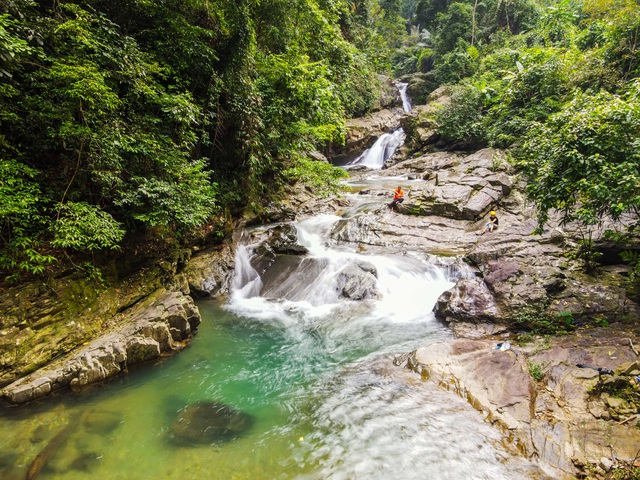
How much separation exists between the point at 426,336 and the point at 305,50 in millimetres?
11587

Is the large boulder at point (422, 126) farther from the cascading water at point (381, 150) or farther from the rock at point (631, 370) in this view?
the rock at point (631, 370)

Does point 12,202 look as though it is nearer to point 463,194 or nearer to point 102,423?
point 102,423

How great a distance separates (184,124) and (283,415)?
6904mm

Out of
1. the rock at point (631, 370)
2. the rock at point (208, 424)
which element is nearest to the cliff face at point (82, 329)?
the rock at point (208, 424)

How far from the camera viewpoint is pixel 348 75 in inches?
545

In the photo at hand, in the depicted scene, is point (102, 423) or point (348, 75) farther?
point (348, 75)

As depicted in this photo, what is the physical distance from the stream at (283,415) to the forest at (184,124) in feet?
8.85

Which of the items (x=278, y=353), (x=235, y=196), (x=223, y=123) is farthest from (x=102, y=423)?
(x=223, y=123)

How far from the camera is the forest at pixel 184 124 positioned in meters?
5.26

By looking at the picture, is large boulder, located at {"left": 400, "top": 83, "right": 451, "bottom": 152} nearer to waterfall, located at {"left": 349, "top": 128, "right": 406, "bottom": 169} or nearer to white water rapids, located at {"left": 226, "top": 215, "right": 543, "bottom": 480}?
waterfall, located at {"left": 349, "top": 128, "right": 406, "bottom": 169}

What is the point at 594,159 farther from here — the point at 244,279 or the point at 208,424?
the point at 244,279

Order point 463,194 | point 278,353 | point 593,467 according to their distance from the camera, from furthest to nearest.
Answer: point 463,194
point 278,353
point 593,467

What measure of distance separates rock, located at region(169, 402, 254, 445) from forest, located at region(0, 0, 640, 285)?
3492 mm

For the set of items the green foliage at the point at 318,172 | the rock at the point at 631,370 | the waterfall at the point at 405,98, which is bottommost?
the rock at the point at 631,370
